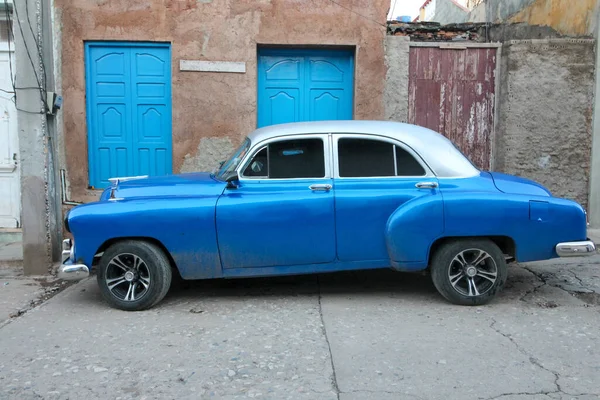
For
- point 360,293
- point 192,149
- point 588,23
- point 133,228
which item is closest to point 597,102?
point 588,23

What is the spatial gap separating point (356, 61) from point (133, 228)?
16.1ft

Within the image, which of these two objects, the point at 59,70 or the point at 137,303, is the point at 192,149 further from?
the point at 137,303

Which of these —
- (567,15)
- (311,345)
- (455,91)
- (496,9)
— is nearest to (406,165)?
(311,345)

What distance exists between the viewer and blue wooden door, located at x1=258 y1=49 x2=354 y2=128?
860cm

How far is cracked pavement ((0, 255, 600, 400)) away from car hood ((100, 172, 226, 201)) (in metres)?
1.05

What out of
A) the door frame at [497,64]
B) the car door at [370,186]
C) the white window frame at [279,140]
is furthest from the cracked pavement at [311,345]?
the door frame at [497,64]

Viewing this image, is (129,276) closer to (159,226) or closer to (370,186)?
(159,226)

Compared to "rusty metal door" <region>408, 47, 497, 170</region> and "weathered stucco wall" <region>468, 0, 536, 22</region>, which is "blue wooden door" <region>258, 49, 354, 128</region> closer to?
"rusty metal door" <region>408, 47, 497, 170</region>

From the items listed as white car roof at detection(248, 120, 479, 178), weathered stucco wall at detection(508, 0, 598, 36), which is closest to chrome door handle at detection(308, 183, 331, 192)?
white car roof at detection(248, 120, 479, 178)

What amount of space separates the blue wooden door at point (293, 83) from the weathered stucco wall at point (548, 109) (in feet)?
8.33

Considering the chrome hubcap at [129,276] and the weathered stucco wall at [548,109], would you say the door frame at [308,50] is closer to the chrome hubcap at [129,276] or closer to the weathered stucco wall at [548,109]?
the weathered stucco wall at [548,109]

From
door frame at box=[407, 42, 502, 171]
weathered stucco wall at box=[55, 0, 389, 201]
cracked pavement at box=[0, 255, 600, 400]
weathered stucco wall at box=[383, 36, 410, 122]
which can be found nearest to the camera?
cracked pavement at box=[0, 255, 600, 400]

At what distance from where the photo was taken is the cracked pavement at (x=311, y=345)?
346 cm

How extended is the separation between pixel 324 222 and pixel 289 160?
0.68 meters
